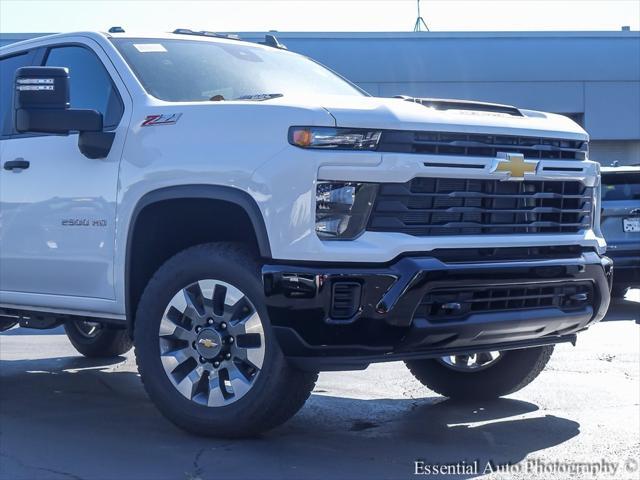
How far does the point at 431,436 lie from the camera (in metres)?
5.42

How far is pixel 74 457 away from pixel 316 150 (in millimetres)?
1988

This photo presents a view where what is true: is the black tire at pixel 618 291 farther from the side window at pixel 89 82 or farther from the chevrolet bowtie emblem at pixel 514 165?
the side window at pixel 89 82

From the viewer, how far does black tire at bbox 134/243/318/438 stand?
4.79 m

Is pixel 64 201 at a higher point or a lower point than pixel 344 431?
higher

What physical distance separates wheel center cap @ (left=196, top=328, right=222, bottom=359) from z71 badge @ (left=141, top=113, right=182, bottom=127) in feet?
3.65

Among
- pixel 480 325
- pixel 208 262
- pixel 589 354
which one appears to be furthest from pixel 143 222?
pixel 589 354

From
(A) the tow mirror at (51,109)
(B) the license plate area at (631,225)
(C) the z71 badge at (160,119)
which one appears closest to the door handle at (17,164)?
(A) the tow mirror at (51,109)

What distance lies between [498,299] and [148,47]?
265 centimetres

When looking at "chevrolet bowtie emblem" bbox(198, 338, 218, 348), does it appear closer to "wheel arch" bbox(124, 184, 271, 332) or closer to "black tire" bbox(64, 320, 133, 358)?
"wheel arch" bbox(124, 184, 271, 332)

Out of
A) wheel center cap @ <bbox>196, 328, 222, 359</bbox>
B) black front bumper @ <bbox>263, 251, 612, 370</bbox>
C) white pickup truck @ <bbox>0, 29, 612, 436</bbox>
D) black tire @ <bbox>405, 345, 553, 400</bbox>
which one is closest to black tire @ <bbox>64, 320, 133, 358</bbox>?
white pickup truck @ <bbox>0, 29, 612, 436</bbox>

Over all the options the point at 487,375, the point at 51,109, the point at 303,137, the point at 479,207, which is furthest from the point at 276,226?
the point at 487,375

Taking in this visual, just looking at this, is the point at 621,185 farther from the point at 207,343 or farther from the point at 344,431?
the point at 207,343

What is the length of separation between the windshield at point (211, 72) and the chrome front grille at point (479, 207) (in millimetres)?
1255

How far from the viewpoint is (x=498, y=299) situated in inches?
193
